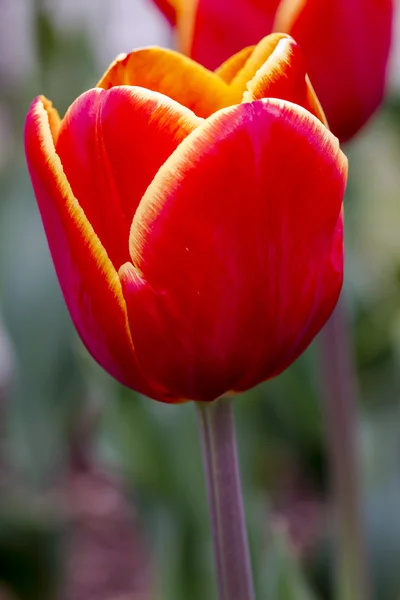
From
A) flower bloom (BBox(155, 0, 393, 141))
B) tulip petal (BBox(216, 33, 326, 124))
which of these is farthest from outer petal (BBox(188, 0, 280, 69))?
tulip petal (BBox(216, 33, 326, 124))

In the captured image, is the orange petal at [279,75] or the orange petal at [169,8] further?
the orange petal at [169,8]

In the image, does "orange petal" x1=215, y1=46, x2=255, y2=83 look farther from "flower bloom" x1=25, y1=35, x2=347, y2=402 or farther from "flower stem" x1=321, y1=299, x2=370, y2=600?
"flower stem" x1=321, y1=299, x2=370, y2=600

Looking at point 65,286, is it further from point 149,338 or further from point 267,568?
point 267,568

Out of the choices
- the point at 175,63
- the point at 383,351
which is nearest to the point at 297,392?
the point at 383,351

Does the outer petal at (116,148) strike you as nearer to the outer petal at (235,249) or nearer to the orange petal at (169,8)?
the outer petal at (235,249)

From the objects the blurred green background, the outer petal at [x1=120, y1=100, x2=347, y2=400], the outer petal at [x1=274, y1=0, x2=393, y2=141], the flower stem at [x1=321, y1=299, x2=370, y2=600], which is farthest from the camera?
the blurred green background

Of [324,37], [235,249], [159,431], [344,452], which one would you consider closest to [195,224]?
[235,249]

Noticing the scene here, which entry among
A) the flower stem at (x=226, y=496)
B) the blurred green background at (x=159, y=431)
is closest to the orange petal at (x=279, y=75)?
the flower stem at (x=226, y=496)
